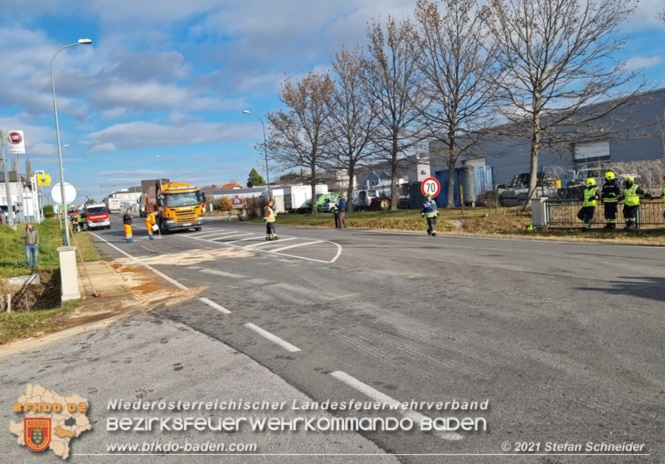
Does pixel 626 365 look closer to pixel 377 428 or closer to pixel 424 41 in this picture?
pixel 377 428

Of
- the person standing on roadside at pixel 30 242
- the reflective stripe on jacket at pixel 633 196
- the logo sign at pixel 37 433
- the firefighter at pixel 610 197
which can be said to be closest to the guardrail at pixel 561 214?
the firefighter at pixel 610 197

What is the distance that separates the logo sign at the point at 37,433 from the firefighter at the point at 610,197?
1869 centimetres

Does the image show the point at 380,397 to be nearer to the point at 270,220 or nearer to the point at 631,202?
the point at 631,202

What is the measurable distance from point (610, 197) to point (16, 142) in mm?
33882

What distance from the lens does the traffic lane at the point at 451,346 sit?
184 inches

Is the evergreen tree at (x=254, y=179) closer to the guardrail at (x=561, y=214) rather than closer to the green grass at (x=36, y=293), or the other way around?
the green grass at (x=36, y=293)

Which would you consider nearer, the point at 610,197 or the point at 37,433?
the point at 37,433

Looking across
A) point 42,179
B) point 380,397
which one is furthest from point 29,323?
point 42,179

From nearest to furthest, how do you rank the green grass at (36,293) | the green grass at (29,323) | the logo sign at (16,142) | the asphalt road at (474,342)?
the asphalt road at (474,342) → the green grass at (29,323) → the green grass at (36,293) → the logo sign at (16,142)

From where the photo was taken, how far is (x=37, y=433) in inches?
171

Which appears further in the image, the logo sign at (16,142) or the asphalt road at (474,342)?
the logo sign at (16,142)

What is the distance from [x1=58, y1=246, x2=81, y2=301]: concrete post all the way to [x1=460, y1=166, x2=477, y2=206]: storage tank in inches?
1081

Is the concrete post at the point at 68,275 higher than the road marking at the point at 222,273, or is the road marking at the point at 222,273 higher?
the concrete post at the point at 68,275

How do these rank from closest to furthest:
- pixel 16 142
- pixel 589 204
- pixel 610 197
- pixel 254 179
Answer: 1. pixel 610 197
2. pixel 589 204
3. pixel 16 142
4. pixel 254 179
